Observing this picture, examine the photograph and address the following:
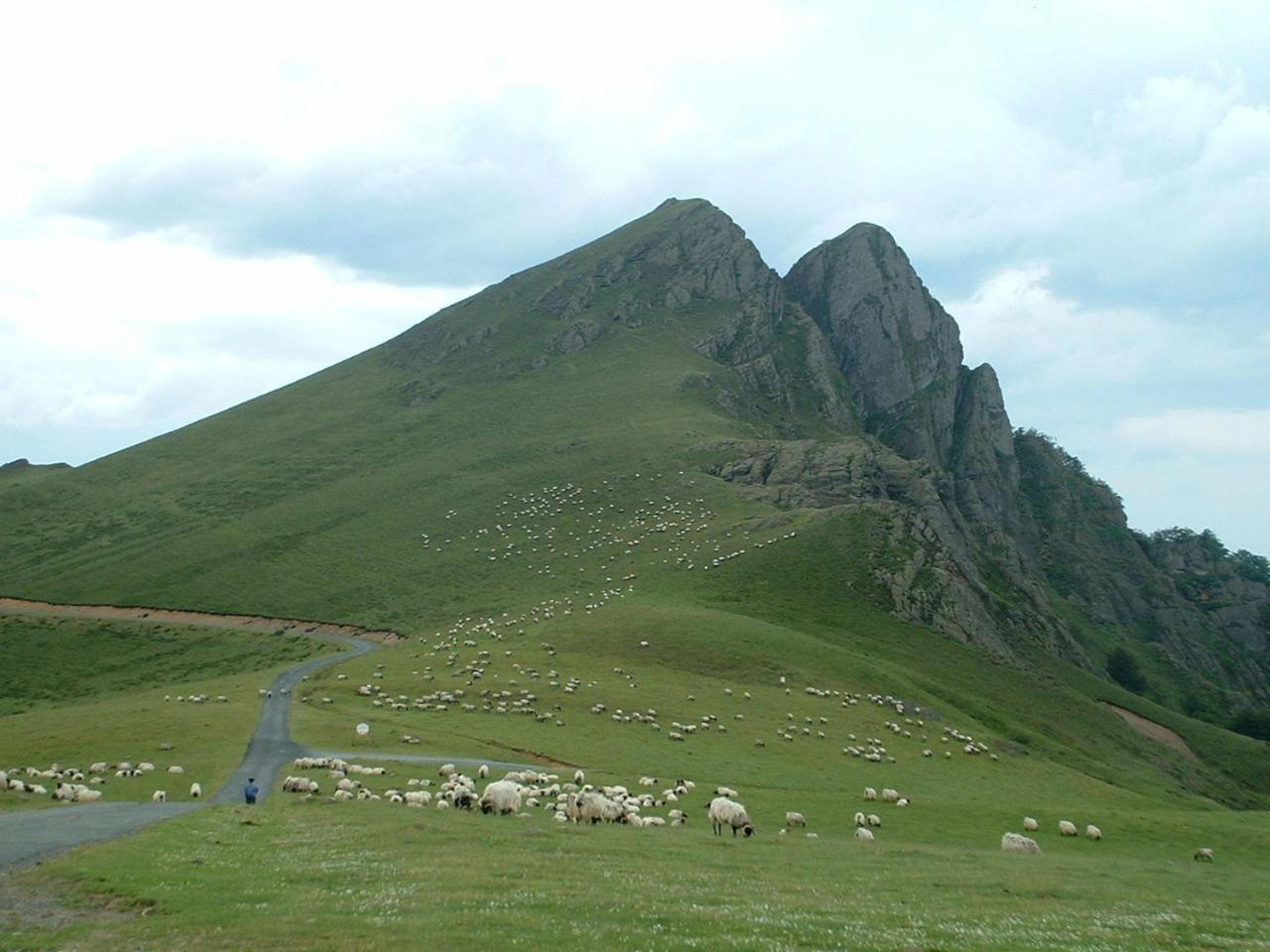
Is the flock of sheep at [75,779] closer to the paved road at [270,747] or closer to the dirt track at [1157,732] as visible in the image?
the paved road at [270,747]

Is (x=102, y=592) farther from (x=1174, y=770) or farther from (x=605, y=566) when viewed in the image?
(x=1174, y=770)

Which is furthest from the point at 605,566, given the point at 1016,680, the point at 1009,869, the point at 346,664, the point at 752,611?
the point at 1009,869

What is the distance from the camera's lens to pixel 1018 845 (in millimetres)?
37781

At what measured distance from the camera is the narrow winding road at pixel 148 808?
2639 centimetres

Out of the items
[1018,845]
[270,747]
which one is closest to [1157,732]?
[1018,845]

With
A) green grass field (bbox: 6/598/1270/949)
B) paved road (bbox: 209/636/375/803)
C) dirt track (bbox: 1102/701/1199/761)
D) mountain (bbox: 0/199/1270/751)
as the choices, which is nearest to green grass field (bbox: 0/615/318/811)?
paved road (bbox: 209/636/375/803)

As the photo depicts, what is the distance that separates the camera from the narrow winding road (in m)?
26.4

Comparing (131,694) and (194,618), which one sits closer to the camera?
(131,694)

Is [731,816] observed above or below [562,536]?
below

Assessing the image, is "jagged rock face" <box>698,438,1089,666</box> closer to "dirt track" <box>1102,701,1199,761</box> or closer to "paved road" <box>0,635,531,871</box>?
"dirt track" <box>1102,701,1199,761</box>

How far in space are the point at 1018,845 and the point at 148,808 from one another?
111ft

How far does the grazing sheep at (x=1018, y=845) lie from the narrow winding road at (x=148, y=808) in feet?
82.5

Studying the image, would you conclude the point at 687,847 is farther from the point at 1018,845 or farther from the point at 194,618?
the point at 194,618

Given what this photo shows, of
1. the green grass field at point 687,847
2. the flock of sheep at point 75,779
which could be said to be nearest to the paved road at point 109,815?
the green grass field at point 687,847
